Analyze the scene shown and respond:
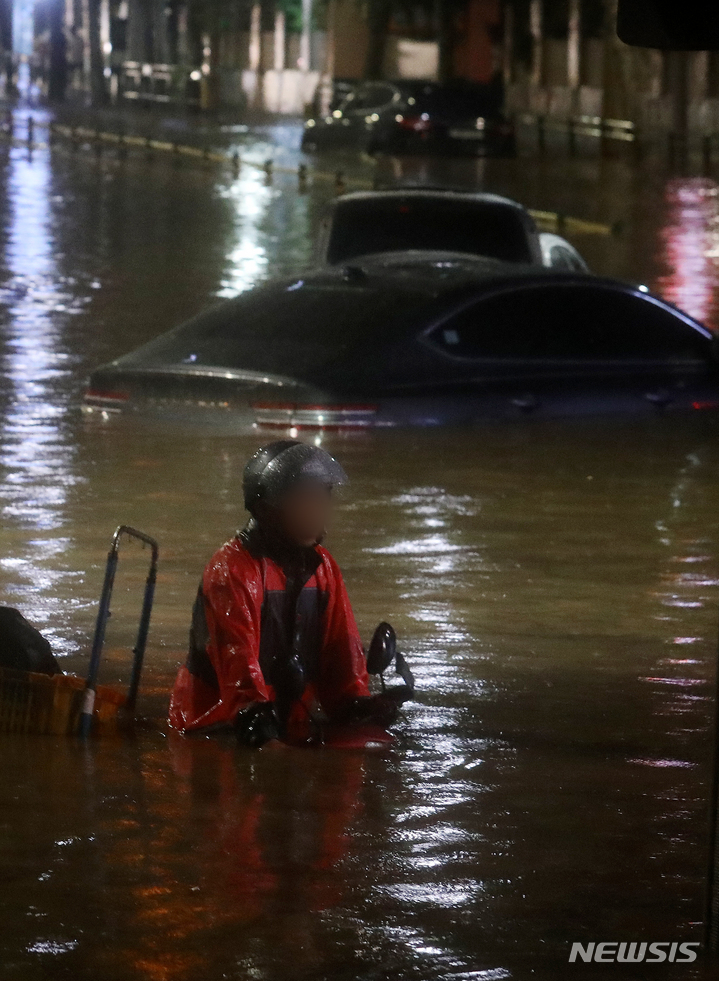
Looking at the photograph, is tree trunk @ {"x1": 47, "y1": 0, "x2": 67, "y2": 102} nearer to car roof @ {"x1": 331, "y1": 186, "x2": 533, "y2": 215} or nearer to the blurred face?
car roof @ {"x1": 331, "y1": 186, "x2": 533, "y2": 215}

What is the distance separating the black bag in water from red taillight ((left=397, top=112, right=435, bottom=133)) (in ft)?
126

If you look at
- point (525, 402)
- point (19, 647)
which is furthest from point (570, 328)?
point (19, 647)

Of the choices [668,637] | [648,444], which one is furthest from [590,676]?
[648,444]

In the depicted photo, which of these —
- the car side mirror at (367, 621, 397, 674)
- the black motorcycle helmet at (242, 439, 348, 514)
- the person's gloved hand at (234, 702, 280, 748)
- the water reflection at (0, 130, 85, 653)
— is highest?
the black motorcycle helmet at (242, 439, 348, 514)

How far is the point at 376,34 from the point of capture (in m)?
61.1

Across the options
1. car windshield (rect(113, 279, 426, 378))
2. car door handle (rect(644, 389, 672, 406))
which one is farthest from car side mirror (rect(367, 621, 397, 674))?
car door handle (rect(644, 389, 672, 406))

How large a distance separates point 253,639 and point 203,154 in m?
37.9

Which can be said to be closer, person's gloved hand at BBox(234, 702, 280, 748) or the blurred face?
person's gloved hand at BBox(234, 702, 280, 748)

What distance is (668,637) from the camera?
8.44 metres

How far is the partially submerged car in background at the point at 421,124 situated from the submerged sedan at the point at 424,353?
1214 inches

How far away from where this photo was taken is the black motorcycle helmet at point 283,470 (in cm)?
607

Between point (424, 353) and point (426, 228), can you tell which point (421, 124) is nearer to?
point (426, 228)

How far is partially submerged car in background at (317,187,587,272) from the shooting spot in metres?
15.9

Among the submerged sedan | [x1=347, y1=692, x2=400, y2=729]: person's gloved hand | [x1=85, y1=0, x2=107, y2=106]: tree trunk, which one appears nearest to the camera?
[x1=347, y1=692, x2=400, y2=729]: person's gloved hand
